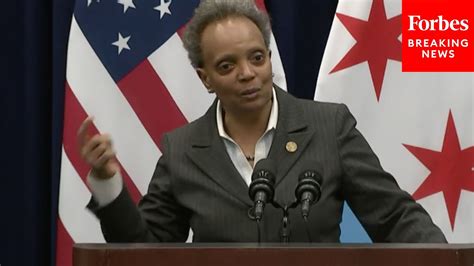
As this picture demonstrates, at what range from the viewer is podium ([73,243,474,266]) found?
138cm

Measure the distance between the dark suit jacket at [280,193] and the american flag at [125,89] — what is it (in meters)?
0.80

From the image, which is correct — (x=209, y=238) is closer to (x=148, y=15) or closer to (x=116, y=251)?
(x=116, y=251)

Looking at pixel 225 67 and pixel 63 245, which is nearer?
pixel 225 67

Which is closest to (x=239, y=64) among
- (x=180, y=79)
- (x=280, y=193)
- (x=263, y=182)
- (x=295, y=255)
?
(x=280, y=193)

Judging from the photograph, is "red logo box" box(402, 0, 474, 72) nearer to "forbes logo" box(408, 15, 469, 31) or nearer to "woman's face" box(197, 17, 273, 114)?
"forbes logo" box(408, 15, 469, 31)

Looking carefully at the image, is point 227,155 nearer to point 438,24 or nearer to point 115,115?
point 115,115

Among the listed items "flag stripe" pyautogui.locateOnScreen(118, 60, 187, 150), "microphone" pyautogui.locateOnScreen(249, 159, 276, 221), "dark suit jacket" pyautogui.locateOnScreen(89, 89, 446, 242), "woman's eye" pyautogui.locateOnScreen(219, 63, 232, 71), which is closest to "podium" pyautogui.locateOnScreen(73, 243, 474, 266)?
"microphone" pyautogui.locateOnScreen(249, 159, 276, 221)

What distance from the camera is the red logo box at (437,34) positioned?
2750 mm

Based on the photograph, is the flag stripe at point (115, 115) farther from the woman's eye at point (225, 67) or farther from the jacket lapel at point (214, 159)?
the woman's eye at point (225, 67)

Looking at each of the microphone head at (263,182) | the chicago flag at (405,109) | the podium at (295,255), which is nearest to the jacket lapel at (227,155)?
the microphone head at (263,182)

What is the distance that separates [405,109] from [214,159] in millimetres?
957

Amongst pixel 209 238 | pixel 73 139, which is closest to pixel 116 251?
pixel 209 238

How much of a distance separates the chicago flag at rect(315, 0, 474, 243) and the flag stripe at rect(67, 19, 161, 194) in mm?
573

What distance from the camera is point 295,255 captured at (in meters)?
1.38
